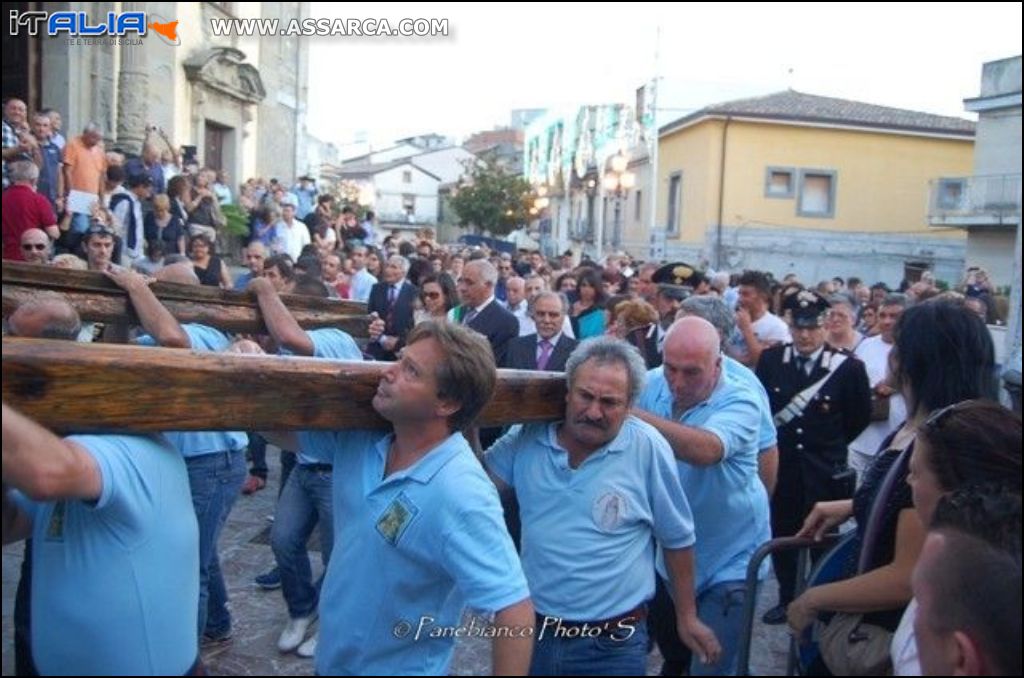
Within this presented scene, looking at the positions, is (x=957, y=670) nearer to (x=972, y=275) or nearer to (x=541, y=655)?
(x=541, y=655)

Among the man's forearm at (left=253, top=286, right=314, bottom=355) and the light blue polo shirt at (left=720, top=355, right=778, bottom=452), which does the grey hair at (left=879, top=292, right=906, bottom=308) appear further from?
the man's forearm at (left=253, top=286, right=314, bottom=355)

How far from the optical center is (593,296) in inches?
362

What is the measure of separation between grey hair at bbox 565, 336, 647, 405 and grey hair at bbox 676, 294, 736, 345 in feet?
5.59

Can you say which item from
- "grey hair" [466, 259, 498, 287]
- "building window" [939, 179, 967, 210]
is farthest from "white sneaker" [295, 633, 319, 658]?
"building window" [939, 179, 967, 210]

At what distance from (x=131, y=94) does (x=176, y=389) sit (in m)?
14.7

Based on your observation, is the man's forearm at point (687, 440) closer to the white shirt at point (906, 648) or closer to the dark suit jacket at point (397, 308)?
the white shirt at point (906, 648)

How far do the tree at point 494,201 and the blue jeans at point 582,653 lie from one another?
50.6 m

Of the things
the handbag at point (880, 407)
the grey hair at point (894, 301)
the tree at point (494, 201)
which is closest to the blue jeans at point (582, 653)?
the handbag at point (880, 407)

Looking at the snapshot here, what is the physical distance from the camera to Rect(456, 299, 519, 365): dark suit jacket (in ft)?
23.2

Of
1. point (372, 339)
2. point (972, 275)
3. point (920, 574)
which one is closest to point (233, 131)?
point (372, 339)

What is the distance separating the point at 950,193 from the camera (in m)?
32.1

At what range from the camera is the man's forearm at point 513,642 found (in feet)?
7.45

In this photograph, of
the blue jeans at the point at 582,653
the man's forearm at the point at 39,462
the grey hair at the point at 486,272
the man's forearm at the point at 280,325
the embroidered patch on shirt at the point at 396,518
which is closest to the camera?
the man's forearm at the point at 39,462

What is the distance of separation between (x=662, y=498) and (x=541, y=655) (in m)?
0.68
